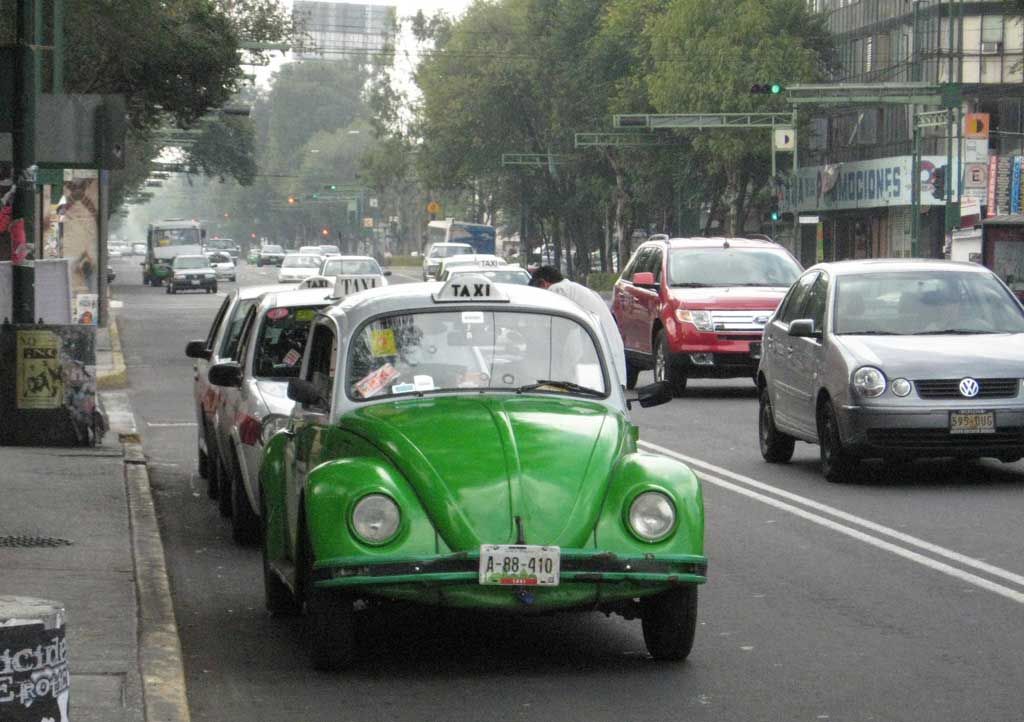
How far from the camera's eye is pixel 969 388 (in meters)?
14.4

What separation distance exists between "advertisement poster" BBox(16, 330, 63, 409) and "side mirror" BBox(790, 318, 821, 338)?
20.3 ft

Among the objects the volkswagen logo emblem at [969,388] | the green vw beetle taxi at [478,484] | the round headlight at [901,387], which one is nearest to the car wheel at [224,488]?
the green vw beetle taxi at [478,484]

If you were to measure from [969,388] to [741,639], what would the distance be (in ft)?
20.3

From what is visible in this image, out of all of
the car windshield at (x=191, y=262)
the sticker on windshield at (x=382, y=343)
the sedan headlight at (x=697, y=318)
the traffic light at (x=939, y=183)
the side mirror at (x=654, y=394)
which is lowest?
the car windshield at (x=191, y=262)

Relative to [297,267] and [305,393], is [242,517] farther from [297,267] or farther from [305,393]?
[297,267]

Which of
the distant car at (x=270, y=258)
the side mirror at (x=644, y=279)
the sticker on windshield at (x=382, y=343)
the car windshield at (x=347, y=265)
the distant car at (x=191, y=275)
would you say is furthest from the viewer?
the distant car at (x=270, y=258)

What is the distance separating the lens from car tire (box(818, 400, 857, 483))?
14.8m

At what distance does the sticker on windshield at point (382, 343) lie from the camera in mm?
8938

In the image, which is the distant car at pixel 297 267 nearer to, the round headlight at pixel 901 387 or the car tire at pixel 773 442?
the car tire at pixel 773 442

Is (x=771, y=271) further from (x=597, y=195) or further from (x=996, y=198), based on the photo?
(x=597, y=195)

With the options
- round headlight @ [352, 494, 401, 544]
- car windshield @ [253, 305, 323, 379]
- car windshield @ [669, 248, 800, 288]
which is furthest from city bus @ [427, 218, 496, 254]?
round headlight @ [352, 494, 401, 544]

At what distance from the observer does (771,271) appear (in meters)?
24.8

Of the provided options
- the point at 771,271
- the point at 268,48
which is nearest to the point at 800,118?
the point at 268,48

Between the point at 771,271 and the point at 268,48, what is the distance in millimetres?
25966
